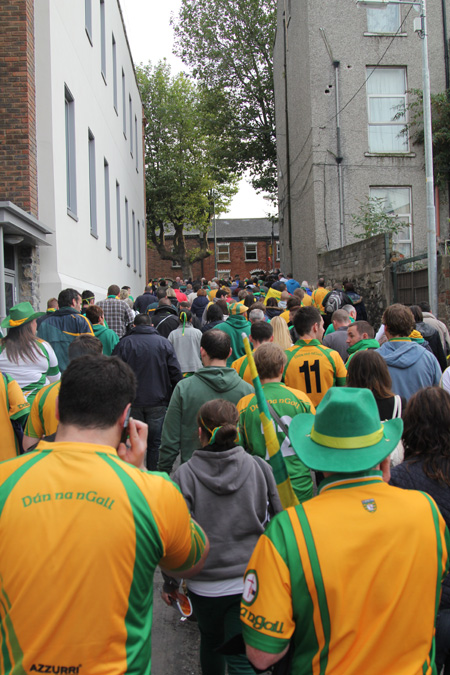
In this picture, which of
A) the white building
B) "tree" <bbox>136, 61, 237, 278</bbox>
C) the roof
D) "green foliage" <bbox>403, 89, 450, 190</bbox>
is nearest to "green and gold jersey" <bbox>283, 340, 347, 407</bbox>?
the white building

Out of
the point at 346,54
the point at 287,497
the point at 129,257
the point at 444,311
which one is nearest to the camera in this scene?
the point at 287,497

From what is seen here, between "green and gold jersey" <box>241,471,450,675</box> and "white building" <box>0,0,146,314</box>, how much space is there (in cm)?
748

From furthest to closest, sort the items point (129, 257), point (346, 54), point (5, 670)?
point (129, 257) → point (346, 54) → point (5, 670)

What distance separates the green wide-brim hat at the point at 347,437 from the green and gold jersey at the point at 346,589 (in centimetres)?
12

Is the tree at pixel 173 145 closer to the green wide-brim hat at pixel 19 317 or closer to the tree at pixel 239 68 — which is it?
the tree at pixel 239 68

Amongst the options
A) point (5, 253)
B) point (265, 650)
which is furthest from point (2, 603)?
point (5, 253)

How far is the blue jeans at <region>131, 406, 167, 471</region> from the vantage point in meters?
6.26

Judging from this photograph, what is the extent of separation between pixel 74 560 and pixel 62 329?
213 inches

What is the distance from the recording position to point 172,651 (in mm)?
3721

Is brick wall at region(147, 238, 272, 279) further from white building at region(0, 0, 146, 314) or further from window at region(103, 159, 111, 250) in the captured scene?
window at region(103, 159, 111, 250)

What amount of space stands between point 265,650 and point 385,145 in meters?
19.6

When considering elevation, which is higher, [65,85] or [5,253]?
[65,85]

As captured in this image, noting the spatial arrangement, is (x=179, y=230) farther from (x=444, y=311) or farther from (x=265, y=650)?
(x=265, y=650)

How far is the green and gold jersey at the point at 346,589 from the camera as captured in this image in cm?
179
